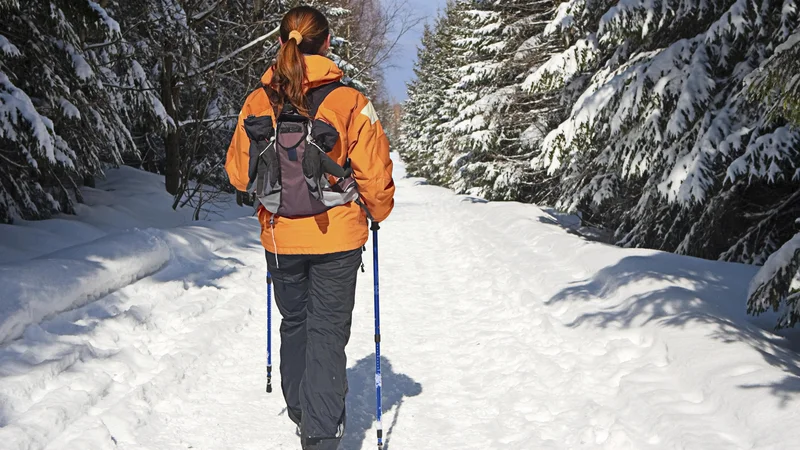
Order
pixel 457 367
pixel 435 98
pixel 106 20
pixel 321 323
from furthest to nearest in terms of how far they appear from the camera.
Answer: pixel 435 98 < pixel 106 20 < pixel 457 367 < pixel 321 323

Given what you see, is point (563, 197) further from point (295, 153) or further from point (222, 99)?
point (295, 153)

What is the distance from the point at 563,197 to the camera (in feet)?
36.8

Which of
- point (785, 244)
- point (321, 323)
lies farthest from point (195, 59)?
point (785, 244)

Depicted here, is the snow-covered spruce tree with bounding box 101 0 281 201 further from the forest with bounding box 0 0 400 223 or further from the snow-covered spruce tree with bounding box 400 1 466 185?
the snow-covered spruce tree with bounding box 400 1 466 185

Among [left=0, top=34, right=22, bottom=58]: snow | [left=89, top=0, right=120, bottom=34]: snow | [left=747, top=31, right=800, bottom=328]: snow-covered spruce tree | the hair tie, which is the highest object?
[left=89, top=0, right=120, bottom=34]: snow

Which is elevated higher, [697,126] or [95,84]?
[95,84]

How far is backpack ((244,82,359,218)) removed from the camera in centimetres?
258

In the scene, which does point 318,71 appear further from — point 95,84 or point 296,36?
point 95,84

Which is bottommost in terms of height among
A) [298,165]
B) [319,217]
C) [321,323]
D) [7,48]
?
[321,323]

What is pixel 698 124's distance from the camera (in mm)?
6320

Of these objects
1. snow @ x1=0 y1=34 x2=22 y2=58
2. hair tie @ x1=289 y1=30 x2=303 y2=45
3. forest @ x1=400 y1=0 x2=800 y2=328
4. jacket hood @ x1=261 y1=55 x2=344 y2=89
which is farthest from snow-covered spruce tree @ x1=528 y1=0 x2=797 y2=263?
snow @ x1=0 y1=34 x2=22 y2=58

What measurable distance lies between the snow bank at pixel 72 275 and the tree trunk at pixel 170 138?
18.3ft

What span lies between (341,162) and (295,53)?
1.80ft

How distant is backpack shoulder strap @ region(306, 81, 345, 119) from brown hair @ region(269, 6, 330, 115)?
0.04m
